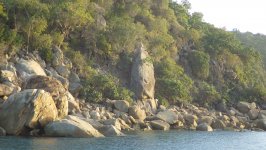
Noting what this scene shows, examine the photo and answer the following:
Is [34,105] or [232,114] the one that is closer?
[34,105]

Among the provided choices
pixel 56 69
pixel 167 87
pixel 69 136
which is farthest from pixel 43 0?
pixel 69 136

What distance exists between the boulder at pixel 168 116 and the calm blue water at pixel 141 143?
6.31 metres

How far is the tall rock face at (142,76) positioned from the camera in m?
Result: 55.0

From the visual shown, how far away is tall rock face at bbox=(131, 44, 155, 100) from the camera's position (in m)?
55.0

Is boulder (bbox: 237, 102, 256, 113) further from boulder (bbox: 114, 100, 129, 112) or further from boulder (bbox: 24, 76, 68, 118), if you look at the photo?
boulder (bbox: 24, 76, 68, 118)

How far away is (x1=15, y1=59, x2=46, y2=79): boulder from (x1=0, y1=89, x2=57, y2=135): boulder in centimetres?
863

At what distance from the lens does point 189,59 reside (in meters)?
72.6

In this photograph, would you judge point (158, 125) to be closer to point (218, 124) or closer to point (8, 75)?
point (218, 124)

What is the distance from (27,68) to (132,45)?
66.5 ft

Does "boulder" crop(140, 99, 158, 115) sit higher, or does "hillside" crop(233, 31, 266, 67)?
"hillside" crop(233, 31, 266, 67)

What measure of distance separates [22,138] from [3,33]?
1785 cm

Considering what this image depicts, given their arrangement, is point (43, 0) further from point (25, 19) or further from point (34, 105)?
point (34, 105)

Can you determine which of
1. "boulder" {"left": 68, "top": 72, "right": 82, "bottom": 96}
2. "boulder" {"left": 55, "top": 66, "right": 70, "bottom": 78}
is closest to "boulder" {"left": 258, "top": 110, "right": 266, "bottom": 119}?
"boulder" {"left": 68, "top": 72, "right": 82, "bottom": 96}

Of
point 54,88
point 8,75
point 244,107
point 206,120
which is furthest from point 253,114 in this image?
point 8,75
